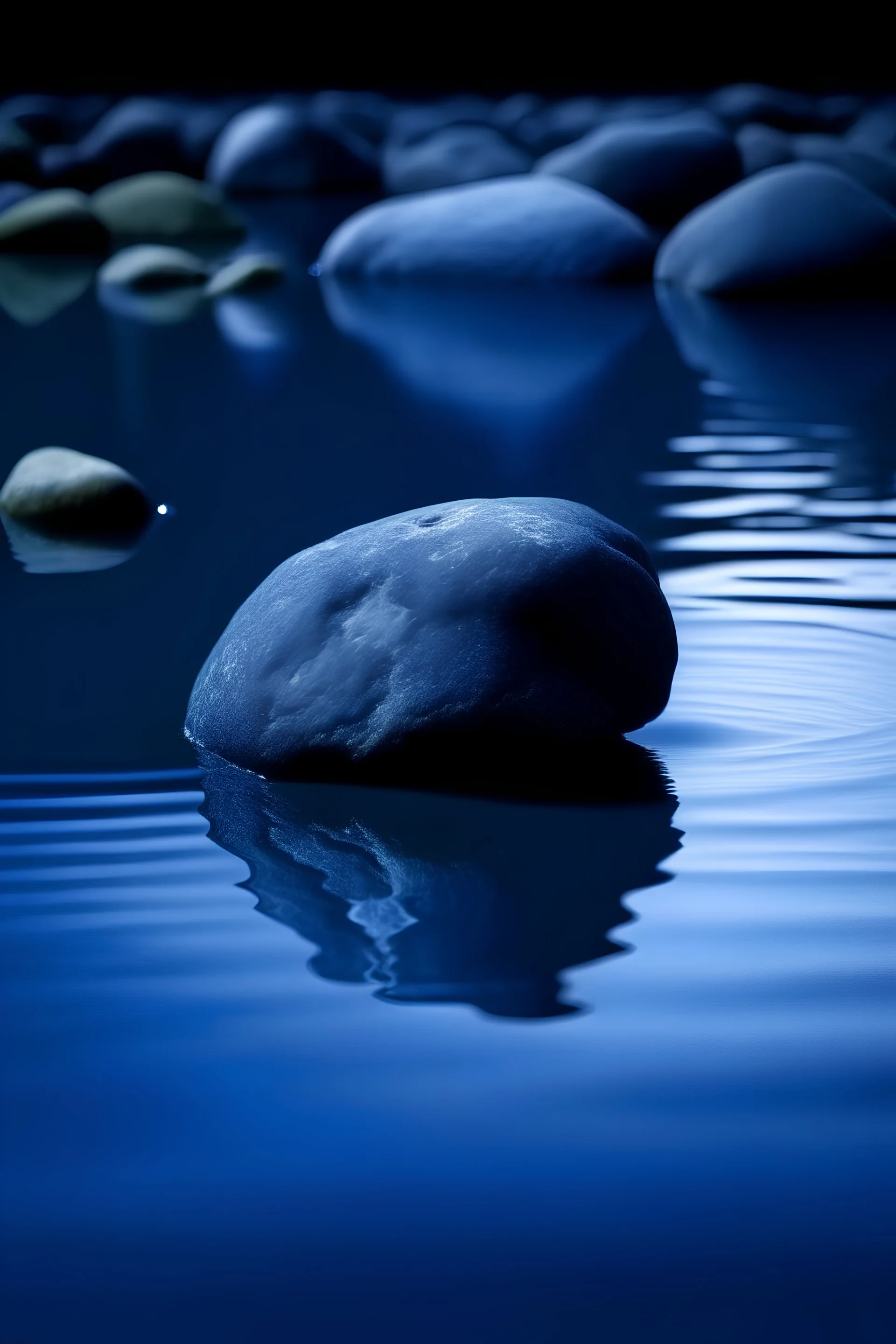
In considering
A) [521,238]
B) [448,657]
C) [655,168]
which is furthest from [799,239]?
[448,657]

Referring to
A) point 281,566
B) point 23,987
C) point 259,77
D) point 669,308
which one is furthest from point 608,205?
point 259,77

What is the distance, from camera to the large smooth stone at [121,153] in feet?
28.6

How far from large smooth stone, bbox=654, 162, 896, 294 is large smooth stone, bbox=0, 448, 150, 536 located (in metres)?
2.85

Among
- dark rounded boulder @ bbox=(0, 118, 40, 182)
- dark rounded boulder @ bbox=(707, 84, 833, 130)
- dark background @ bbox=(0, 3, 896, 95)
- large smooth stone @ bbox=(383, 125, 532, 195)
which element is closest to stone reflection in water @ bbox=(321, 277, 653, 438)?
large smooth stone @ bbox=(383, 125, 532, 195)

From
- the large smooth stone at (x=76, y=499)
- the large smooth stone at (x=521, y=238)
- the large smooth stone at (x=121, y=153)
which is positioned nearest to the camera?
the large smooth stone at (x=76, y=499)

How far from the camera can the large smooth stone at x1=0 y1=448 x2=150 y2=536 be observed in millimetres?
2561

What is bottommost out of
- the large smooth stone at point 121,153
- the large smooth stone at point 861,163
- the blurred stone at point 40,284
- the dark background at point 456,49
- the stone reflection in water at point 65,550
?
the dark background at point 456,49

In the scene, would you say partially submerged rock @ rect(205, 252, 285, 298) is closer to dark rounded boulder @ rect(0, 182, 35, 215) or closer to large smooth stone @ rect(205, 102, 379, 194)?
dark rounded boulder @ rect(0, 182, 35, 215)

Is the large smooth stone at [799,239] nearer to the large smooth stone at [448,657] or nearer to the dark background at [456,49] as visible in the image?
the large smooth stone at [448,657]

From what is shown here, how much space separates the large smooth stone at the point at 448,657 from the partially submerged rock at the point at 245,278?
3.86m

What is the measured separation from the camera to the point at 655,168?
6621 mm

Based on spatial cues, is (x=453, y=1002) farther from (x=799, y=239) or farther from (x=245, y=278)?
(x=245, y=278)

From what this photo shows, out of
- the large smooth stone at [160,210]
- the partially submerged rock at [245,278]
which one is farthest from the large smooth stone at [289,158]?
the partially submerged rock at [245,278]

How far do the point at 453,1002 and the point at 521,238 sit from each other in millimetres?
4497
